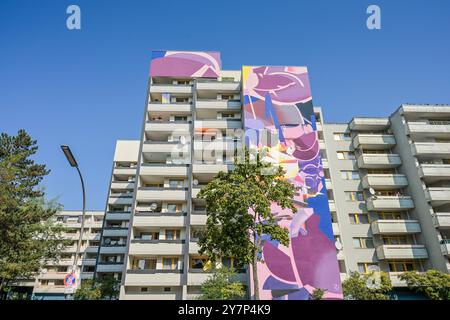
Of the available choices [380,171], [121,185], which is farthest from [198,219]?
[121,185]

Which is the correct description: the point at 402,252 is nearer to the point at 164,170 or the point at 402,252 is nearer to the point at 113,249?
the point at 164,170

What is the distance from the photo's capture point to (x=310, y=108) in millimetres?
37469

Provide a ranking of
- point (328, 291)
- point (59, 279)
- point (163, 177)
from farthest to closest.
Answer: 1. point (59, 279)
2. point (163, 177)
3. point (328, 291)

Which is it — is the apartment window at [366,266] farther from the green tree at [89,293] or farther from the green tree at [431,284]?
the green tree at [89,293]

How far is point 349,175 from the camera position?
38.6 metres

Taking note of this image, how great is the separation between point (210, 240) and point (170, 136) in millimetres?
20756

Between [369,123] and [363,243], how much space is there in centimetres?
1720

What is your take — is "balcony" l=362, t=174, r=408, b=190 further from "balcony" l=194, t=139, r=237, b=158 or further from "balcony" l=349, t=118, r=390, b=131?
"balcony" l=194, t=139, r=237, b=158

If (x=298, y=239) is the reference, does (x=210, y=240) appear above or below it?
below

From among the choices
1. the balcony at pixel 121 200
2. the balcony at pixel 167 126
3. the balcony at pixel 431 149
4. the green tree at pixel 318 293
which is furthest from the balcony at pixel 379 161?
the balcony at pixel 121 200

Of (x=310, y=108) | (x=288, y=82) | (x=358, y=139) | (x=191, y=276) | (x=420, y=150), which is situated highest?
(x=288, y=82)

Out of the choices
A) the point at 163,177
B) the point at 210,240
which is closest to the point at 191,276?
the point at 210,240

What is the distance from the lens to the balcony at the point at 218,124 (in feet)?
124
